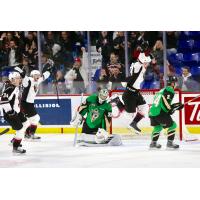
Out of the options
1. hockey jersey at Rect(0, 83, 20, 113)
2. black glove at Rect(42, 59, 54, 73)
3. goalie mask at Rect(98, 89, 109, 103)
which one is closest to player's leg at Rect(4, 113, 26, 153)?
hockey jersey at Rect(0, 83, 20, 113)

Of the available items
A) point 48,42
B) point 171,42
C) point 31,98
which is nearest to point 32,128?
point 31,98

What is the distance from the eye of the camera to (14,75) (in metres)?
8.52

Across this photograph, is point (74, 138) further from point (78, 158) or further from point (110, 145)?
point (78, 158)

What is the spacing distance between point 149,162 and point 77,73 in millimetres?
3831

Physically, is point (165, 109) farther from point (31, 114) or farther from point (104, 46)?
point (104, 46)

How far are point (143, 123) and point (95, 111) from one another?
0.88 meters

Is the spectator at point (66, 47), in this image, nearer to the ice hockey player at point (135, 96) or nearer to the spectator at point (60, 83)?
the spectator at point (60, 83)

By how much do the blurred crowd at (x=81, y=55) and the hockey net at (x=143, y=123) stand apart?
1104 mm

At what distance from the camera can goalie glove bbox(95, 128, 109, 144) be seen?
9.34 meters

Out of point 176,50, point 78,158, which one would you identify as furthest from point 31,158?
point 176,50

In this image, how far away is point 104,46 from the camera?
11.8m

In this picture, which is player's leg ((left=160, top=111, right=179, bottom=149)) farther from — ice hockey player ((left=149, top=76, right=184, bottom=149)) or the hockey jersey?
the hockey jersey

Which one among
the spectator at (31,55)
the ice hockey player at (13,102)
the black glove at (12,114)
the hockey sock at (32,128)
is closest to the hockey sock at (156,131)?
the ice hockey player at (13,102)

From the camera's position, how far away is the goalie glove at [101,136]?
9.34 meters
